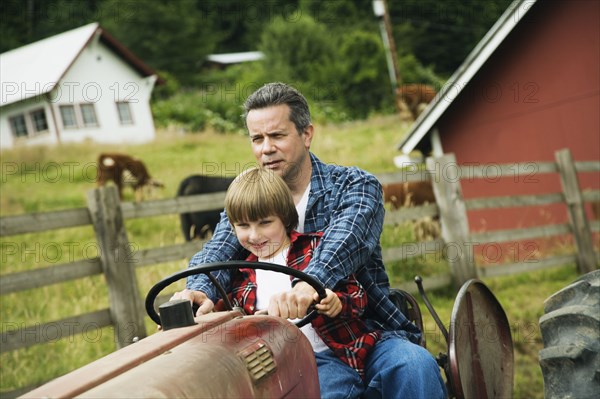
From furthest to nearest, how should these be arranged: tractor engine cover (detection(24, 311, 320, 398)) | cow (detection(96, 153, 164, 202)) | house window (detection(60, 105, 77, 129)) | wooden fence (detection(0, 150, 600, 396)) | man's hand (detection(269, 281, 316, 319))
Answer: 1. house window (detection(60, 105, 77, 129))
2. cow (detection(96, 153, 164, 202))
3. wooden fence (detection(0, 150, 600, 396))
4. man's hand (detection(269, 281, 316, 319))
5. tractor engine cover (detection(24, 311, 320, 398))

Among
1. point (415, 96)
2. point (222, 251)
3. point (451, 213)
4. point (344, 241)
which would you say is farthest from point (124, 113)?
point (344, 241)

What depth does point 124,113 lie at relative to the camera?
1010 inches

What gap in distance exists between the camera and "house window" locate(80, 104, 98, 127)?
2134cm

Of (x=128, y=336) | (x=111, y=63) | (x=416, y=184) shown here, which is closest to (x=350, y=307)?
(x=128, y=336)

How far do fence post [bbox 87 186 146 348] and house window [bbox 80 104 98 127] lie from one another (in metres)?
16.8

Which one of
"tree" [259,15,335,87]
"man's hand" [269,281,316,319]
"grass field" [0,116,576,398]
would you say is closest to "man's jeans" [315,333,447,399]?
"man's hand" [269,281,316,319]

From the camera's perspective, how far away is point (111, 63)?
2586 centimetres

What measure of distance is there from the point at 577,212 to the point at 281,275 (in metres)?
6.61

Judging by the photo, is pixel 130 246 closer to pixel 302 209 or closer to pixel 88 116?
pixel 302 209

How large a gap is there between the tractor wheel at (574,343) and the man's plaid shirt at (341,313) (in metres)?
0.72

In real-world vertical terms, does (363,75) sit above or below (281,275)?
above

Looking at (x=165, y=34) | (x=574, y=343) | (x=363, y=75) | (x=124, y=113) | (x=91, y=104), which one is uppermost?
(x=165, y=34)

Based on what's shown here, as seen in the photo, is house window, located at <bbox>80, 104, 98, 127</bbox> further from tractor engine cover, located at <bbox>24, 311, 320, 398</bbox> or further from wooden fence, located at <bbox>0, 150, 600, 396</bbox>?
tractor engine cover, located at <bbox>24, 311, 320, 398</bbox>

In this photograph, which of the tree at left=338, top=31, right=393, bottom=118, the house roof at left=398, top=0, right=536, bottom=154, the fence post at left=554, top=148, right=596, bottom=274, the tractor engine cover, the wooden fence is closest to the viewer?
the tractor engine cover
